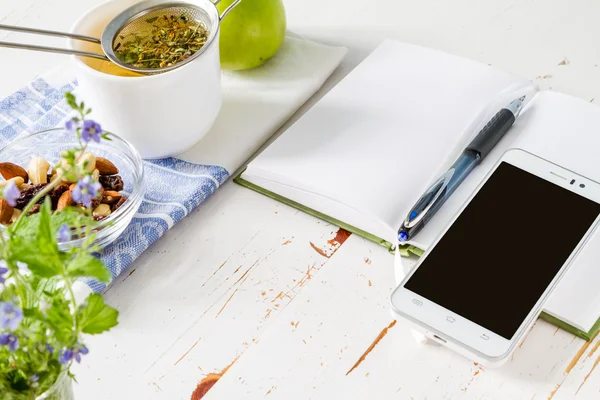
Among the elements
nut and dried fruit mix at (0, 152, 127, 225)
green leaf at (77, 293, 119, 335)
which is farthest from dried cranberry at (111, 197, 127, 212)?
green leaf at (77, 293, 119, 335)

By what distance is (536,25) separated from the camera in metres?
1.08

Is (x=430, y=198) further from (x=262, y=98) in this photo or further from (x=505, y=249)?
(x=262, y=98)

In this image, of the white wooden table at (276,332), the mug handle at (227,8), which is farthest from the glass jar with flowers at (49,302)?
the mug handle at (227,8)

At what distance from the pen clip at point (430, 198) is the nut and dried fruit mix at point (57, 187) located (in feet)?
0.98

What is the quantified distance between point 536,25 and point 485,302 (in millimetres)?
549

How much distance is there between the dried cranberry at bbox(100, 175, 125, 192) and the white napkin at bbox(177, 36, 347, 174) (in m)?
0.10

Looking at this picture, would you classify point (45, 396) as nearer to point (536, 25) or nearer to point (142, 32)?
point (142, 32)

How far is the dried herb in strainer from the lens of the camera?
85 centimetres

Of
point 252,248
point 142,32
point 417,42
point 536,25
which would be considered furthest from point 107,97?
point 536,25

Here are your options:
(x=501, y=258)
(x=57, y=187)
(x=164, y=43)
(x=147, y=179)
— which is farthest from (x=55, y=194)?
(x=501, y=258)

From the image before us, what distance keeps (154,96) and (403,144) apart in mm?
282

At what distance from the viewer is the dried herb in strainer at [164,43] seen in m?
0.85

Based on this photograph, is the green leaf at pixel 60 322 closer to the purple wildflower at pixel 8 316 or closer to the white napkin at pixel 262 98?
the purple wildflower at pixel 8 316

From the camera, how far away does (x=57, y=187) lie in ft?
2.58
